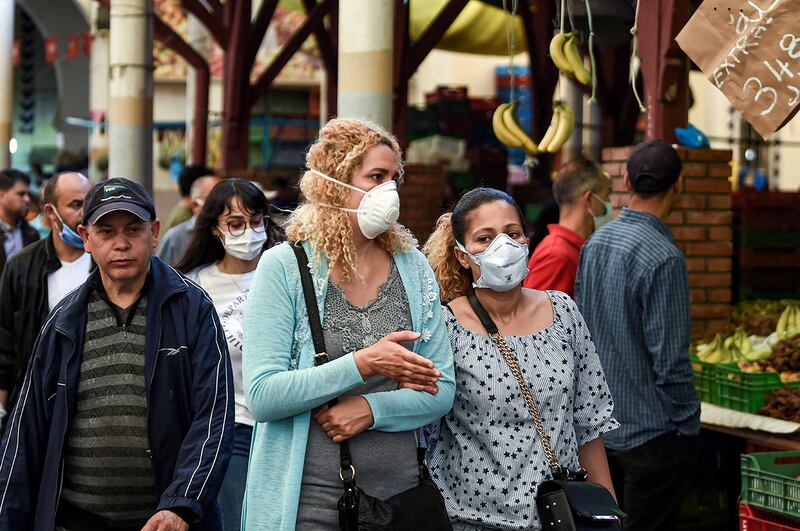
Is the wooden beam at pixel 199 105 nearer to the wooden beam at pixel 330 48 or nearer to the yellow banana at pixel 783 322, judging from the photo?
the wooden beam at pixel 330 48

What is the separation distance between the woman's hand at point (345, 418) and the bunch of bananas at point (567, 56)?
3.85 meters

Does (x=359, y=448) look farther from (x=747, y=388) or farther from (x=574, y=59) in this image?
(x=574, y=59)

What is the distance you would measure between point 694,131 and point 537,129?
822cm

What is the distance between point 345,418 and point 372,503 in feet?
0.74

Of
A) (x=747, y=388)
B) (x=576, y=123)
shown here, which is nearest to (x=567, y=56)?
(x=747, y=388)

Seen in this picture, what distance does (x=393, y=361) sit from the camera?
3373 mm

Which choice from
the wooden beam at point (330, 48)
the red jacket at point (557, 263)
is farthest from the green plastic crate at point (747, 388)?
the wooden beam at point (330, 48)

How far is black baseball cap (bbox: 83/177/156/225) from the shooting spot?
3.99 metres

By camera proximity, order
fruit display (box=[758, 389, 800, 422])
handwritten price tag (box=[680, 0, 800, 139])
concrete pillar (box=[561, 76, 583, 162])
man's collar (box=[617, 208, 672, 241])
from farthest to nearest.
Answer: concrete pillar (box=[561, 76, 583, 162]) < fruit display (box=[758, 389, 800, 422]) < man's collar (box=[617, 208, 672, 241]) < handwritten price tag (box=[680, 0, 800, 139])

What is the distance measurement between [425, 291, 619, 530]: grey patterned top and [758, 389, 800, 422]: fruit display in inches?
101

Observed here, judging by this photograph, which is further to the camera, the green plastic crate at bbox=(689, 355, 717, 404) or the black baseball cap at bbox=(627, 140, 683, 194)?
the green plastic crate at bbox=(689, 355, 717, 404)

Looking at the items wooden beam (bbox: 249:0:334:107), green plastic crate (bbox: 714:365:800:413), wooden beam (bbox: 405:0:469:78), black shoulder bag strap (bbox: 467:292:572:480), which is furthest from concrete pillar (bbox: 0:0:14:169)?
black shoulder bag strap (bbox: 467:292:572:480)

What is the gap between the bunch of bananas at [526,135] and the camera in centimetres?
723

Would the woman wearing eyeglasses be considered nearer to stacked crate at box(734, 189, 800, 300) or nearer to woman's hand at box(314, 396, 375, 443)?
woman's hand at box(314, 396, 375, 443)
